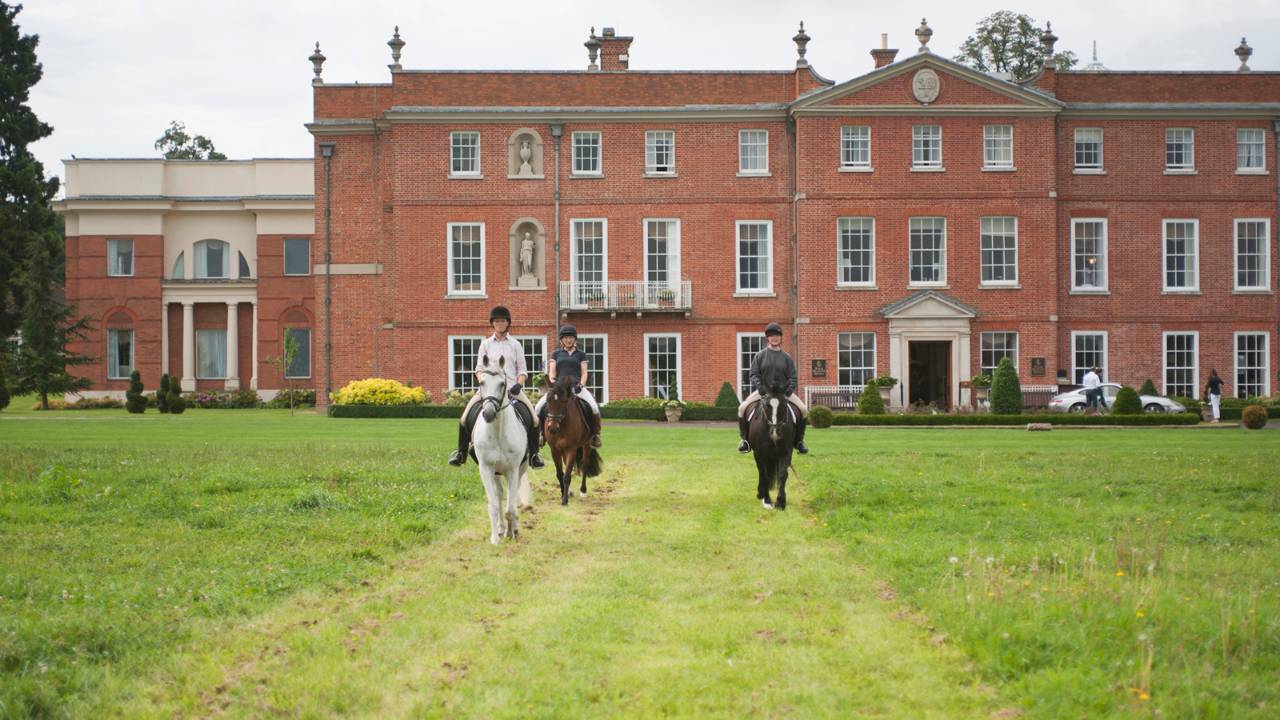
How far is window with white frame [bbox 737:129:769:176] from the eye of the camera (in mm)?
40812

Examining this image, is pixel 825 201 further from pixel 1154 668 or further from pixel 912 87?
pixel 1154 668

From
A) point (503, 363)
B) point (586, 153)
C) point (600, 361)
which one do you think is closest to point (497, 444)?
point (503, 363)

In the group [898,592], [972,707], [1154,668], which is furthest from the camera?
[898,592]

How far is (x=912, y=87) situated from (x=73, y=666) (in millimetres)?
36891

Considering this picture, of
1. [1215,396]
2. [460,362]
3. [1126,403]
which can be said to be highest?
[460,362]

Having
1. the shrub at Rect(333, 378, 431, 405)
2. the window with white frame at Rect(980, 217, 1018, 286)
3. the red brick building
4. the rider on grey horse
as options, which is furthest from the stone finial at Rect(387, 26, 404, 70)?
the rider on grey horse

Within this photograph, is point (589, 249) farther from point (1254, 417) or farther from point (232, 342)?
point (1254, 417)

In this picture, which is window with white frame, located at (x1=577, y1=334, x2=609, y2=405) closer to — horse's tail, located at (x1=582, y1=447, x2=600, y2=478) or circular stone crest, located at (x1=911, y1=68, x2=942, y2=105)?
circular stone crest, located at (x1=911, y1=68, x2=942, y2=105)

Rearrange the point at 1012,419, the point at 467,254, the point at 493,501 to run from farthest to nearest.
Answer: the point at 467,254 < the point at 1012,419 < the point at 493,501

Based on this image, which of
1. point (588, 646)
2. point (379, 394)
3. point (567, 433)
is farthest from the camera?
point (379, 394)

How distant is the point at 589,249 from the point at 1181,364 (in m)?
20.7

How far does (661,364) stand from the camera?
40875mm

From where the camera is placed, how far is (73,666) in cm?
674

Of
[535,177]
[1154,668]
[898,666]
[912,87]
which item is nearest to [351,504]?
[898,666]
